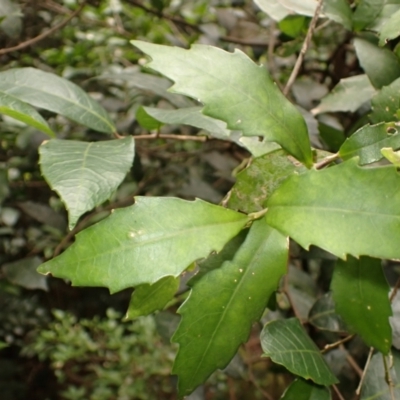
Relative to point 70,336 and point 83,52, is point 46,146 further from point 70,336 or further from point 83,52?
point 70,336

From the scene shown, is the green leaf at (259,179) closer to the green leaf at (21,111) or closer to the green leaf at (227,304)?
the green leaf at (227,304)

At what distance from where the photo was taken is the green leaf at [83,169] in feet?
1.55

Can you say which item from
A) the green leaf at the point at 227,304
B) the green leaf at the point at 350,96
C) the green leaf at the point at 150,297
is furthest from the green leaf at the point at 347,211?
the green leaf at the point at 350,96

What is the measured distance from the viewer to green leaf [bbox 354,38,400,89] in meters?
0.69

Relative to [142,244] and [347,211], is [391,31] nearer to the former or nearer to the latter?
[347,211]

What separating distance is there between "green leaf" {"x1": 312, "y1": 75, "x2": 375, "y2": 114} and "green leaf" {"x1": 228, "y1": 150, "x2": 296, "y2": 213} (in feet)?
1.06

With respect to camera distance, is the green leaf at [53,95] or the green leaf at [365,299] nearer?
the green leaf at [365,299]

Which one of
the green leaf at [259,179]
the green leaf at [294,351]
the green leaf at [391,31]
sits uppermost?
the green leaf at [391,31]

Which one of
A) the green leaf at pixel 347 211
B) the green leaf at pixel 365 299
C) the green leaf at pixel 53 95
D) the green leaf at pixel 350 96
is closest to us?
the green leaf at pixel 347 211

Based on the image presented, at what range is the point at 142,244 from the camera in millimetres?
458

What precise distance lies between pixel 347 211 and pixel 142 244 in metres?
0.21

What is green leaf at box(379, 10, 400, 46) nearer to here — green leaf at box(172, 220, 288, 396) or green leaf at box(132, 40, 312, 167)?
green leaf at box(132, 40, 312, 167)

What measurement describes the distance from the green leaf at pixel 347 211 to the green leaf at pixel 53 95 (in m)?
0.38

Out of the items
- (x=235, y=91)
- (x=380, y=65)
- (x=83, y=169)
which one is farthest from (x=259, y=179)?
(x=380, y=65)
